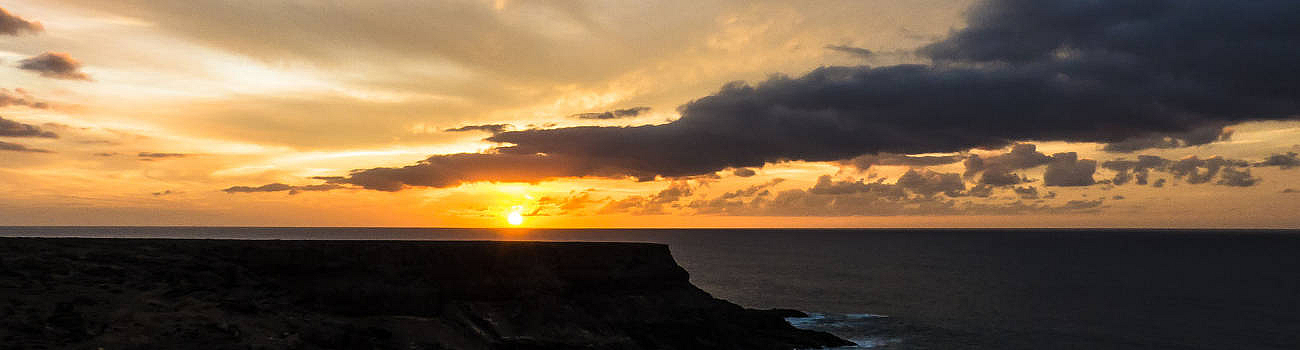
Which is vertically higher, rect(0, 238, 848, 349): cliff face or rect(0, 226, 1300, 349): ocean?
rect(0, 238, 848, 349): cliff face

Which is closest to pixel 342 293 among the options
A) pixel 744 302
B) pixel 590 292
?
pixel 590 292

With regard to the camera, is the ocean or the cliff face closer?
the cliff face

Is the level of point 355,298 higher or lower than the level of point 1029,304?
higher

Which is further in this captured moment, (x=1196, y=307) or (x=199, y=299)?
(x=1196, y=307)

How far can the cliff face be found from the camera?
25.7 meters

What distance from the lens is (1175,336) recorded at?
54812mm

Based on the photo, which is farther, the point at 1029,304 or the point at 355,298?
the point at 1029,304

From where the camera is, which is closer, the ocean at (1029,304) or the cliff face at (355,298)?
the cliff face at (355,298)

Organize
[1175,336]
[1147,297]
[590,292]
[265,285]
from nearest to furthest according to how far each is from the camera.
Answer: [265,285] < [590,292] < [1175,336] < [1147,297]

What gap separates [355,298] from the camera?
33188mm

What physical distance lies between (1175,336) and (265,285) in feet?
197

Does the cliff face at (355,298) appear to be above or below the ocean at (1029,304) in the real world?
above

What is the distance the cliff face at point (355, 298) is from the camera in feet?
84.3

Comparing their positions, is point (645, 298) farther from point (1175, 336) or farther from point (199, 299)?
point (1175, 336)
